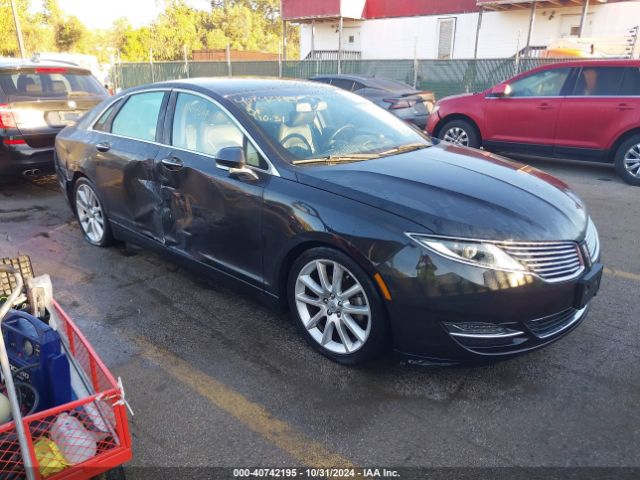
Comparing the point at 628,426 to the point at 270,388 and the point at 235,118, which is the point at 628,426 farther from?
the point at 235,118

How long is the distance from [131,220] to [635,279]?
13.5ft

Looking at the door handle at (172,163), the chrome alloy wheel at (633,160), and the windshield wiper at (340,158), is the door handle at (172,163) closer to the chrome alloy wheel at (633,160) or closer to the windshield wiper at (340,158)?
the windshield wiper at (340,158)

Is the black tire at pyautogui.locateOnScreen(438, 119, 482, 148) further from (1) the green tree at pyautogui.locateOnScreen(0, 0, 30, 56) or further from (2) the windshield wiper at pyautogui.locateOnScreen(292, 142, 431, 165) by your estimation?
(1) the green tree at pyautogui.locateOnScreen(0, 0, 30, 56)

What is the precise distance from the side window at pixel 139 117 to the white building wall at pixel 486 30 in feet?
51.4

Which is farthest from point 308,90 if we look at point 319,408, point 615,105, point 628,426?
point 615,105

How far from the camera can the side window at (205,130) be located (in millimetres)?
3371

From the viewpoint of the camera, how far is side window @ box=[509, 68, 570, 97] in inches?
315

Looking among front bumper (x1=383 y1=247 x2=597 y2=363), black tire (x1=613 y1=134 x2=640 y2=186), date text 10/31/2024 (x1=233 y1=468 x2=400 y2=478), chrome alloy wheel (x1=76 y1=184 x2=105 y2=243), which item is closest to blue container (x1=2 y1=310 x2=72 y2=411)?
date text 10/31/2024 (x1=233 y1=468 x2=400 y2=478)

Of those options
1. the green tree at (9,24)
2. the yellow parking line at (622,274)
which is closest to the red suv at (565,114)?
the yellow parking line at (622,274)

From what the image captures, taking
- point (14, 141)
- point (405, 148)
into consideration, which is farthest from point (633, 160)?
point (14, 141)

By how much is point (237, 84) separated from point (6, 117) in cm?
407

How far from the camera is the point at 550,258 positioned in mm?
2650

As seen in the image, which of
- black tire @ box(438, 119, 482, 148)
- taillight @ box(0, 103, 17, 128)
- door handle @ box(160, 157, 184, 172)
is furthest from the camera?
black tire @ box(438, 119, 482, 148)

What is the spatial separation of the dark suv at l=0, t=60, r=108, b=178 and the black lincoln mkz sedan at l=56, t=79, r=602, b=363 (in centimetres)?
276
